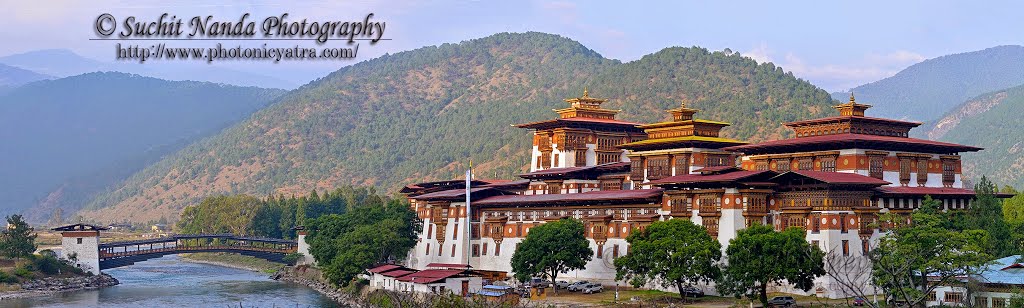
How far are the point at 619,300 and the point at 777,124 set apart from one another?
9816 cm

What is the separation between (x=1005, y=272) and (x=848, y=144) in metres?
19.6

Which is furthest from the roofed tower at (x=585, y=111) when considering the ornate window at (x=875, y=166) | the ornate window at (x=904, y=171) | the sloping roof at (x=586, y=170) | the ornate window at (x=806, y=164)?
the ornate window at (x=875, y=166)

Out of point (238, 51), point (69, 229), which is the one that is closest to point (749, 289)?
point (238, 51)

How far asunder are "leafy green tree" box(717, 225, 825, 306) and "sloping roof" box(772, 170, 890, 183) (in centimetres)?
412

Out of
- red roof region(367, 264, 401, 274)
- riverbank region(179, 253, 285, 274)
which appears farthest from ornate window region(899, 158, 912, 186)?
riverbank region(179, 253, 285, 274)

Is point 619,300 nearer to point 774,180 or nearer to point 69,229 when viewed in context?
point 774,180

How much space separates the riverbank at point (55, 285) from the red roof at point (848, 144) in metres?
58.3

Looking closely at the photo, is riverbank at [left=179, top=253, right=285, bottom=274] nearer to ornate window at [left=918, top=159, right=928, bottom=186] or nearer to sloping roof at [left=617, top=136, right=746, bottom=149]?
sloping roof at [left=617, top=136, right=746, bottom=149]

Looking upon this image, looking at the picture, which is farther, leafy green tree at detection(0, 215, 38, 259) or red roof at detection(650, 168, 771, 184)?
leafy green tree at detection(0, 215, 38, 259)

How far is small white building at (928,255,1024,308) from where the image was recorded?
68.3m

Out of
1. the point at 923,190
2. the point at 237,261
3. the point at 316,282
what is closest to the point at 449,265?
the point at 316,282

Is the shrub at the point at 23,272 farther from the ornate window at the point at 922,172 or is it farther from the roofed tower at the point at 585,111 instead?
the ornate window at the point at 922,172

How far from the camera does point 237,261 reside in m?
173

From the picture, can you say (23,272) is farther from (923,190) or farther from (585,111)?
(923,190)
